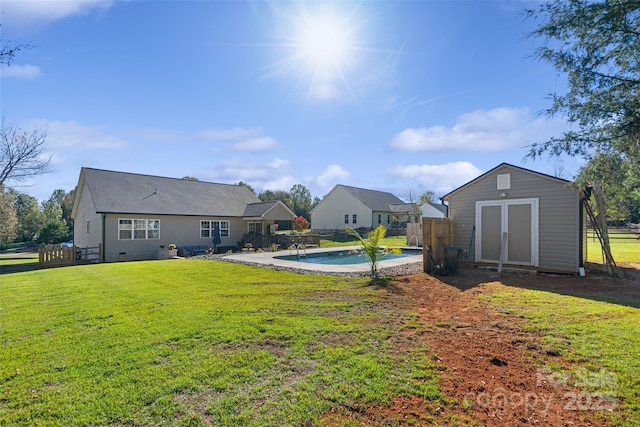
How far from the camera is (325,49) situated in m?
10.5

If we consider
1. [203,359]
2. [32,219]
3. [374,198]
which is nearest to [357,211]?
[374,198]

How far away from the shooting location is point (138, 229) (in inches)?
788

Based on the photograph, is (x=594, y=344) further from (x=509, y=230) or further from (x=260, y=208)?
(x=260, y=208)

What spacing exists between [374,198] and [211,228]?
2636 centimetres

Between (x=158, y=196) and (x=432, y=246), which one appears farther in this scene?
(x=158, y=196)

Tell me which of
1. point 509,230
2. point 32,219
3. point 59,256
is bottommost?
point 59,256

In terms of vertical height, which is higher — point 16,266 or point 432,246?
point 432,246

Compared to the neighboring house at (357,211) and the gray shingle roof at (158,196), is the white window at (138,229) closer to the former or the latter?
the gray shingle roof at (158,196)

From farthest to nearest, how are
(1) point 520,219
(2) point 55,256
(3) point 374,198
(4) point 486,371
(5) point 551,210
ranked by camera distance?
1. (3) point 374,198
2. (2) point 55,256
3. (1) point 520,219
4. (5) point 551,210
5. (4) point 486,371

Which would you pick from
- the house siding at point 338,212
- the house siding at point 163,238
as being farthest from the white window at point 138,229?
the house siding at point 338,212

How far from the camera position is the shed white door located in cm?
1102

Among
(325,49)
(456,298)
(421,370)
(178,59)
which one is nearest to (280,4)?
(325,49)

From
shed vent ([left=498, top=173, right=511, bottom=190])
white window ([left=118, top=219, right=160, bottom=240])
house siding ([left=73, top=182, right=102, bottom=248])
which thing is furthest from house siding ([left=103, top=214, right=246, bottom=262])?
shed vent ([left=498, top=173, right=511, bottom=190])

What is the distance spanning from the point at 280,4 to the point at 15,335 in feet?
31.4
